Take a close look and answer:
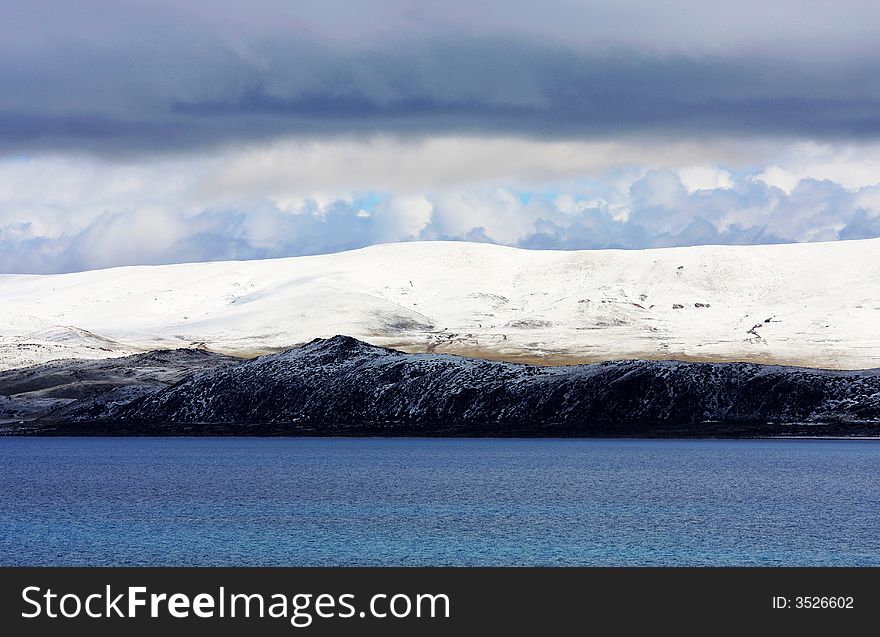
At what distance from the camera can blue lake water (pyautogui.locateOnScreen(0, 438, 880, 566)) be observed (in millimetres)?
70375

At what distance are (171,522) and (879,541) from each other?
139 feet

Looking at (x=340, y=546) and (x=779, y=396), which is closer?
(x=340, y=546)

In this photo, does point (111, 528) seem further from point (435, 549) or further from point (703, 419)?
point (703, 419)

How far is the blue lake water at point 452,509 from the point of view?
70.4 m

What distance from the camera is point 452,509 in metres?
91.2

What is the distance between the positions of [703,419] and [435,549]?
118536 mm
